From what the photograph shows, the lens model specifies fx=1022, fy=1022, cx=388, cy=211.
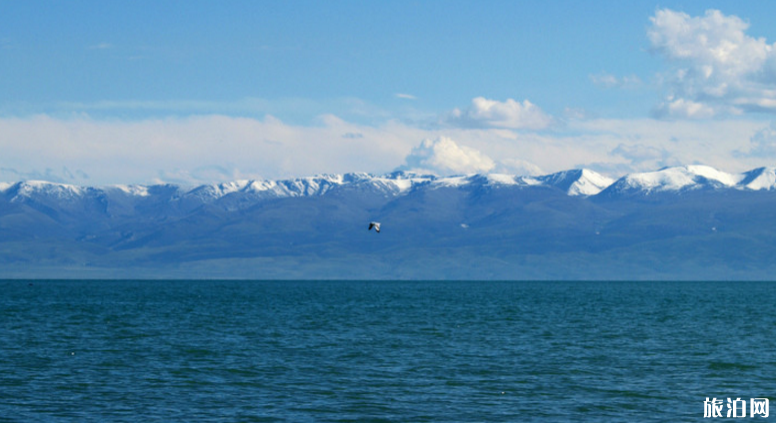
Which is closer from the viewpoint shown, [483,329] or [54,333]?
[54,333]

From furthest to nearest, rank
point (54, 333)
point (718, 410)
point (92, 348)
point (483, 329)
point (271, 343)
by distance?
1. point (483, 329)
2. point (54, 333)
3. point (271, 343)
4. point (92, 348)
5. point (718, 410)

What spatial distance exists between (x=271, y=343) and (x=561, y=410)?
1415 inches

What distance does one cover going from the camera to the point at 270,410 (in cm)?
4616

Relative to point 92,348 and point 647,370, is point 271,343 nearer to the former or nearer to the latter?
point 92,348

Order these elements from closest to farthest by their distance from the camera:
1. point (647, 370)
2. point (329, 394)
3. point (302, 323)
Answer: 1. point (329, 394)
2. point (647, 370)
3. point (302, 323)

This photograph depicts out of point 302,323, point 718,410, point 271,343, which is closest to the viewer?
point 718,410

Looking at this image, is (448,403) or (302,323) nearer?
(448,403)

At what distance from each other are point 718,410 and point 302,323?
6315 cm

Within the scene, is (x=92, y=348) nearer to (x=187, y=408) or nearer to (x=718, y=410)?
(x=187, y=408)

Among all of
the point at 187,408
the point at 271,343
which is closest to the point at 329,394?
the point at 187,408

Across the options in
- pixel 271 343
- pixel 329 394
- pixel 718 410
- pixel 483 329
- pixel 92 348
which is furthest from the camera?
pixel 483 329

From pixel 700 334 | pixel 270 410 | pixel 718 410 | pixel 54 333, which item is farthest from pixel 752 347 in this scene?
pixel 54 333

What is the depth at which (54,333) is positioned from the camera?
87.1 meters

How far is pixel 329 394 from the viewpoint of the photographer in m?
50.6
